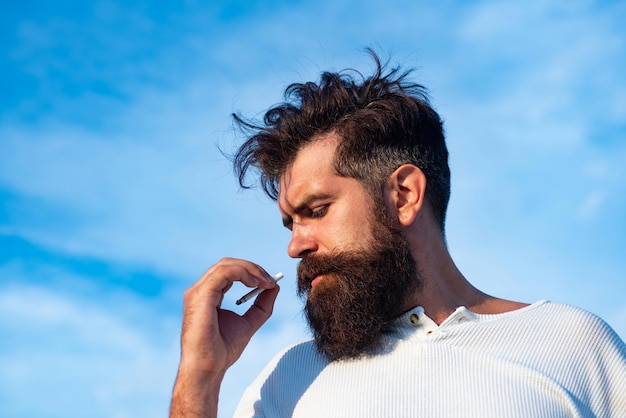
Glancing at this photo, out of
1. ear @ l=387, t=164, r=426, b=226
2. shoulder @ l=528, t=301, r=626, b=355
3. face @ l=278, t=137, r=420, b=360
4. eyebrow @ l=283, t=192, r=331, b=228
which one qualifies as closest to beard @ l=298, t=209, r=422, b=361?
face @ l=278, t=137, r=420, b=360

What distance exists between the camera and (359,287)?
3.77 metres

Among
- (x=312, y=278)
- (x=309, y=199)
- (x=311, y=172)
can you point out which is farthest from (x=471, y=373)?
(x=311, y=172)

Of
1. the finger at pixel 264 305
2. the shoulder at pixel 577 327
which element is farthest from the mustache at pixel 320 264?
the shoulder at pixel 577 327

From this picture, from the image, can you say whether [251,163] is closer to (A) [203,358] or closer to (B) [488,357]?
(A) [203,358]

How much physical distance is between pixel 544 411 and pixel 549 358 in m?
0.29

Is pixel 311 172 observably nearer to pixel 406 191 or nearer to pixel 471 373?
pixel 406 191

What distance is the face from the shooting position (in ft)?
12.3

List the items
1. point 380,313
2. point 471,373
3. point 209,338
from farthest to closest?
point 380,313 → point 209,338 → point 471,373

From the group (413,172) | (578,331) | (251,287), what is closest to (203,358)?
(251,287)

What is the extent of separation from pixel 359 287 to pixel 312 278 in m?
0.25

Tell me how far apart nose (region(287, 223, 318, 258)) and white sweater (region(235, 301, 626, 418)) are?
50cm

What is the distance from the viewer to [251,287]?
3707 mm

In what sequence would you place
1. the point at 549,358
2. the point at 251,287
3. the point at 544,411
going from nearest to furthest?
the point at 544,411
the point at 549,358
the point at 251,287

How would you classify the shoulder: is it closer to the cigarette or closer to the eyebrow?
the eyebrow
